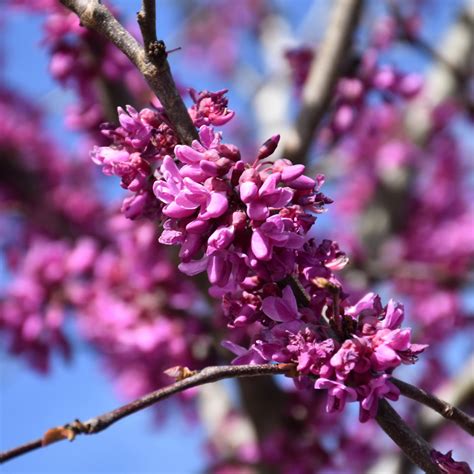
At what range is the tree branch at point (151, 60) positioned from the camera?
1.33 meters

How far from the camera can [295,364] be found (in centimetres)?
134

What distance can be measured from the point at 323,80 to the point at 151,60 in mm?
1289

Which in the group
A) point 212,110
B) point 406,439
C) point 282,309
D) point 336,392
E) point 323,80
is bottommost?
point 406,439

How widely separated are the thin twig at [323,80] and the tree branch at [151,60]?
118cm

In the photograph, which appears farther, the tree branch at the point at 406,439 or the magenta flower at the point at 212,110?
the magenta flower at the point at 212,110

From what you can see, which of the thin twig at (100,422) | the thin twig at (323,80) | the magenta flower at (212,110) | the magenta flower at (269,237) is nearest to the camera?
the thin twig at (100,422)

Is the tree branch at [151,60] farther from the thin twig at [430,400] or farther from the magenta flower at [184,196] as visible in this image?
the thin twig at [430,400]

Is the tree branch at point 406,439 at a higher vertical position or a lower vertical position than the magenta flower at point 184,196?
lower

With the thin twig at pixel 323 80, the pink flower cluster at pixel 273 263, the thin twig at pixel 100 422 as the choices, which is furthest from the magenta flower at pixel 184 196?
the thin twig at pixel 323 80

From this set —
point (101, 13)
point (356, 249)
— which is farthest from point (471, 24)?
point (101, 13)

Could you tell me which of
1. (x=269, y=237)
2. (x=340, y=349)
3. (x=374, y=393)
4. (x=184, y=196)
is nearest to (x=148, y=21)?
(x=184, y=196)

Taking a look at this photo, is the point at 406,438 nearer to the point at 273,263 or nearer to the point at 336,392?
A: the point at 336,392

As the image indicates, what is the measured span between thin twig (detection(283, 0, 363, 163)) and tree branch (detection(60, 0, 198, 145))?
3.89 feet

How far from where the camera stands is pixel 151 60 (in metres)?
1.34
